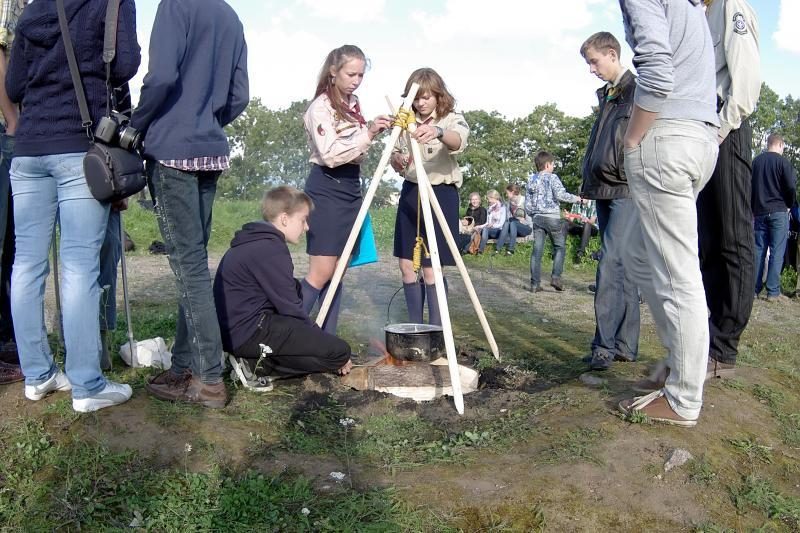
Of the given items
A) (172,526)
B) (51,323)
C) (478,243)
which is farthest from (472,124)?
(172,526)

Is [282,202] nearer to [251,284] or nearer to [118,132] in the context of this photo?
[251,284]

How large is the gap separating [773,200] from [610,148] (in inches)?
244

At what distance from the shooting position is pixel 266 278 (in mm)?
4152

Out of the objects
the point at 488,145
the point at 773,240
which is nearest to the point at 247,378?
the point at 773,240

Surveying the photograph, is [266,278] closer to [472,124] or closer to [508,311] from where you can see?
[508,311]

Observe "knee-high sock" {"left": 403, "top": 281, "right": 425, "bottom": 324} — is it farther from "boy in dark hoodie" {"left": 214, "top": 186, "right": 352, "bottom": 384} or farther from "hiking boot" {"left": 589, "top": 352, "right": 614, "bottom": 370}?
"hiking boot" {"left": 589, "top": 352, "right": 614, "bottom": 370}

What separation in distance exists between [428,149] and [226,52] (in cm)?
194

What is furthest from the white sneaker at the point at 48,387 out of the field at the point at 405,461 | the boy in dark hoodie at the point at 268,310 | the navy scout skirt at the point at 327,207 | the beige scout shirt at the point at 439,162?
the beige scout shirt at the point at 439,162

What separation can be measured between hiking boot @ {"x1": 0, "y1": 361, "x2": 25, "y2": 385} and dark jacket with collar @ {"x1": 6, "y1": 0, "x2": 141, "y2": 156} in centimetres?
136

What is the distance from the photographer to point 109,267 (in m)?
4.07

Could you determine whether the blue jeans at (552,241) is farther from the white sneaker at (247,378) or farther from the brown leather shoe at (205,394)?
the brown leather shoe at (205,394)

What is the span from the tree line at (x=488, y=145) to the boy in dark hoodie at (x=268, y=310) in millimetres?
22649

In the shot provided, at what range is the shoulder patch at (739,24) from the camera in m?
3.72

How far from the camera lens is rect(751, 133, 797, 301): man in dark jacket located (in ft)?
30.3
